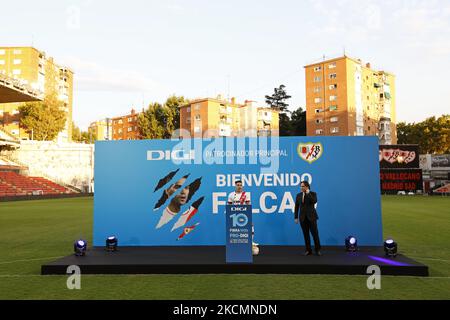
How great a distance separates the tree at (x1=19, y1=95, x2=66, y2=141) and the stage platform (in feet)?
200

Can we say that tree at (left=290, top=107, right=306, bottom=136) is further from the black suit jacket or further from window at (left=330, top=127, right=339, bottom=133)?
the black suit jacket

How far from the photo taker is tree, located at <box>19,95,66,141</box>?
63.2 m

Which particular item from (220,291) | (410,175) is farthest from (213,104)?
(220,291)

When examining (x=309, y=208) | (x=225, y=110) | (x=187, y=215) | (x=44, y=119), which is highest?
(x=225, y=110)

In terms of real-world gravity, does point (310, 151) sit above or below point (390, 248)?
above

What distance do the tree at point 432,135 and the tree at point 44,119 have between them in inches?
2638

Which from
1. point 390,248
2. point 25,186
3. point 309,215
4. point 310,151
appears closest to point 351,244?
point 390,248

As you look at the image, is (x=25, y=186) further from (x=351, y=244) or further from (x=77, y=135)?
(x=77, y=135)

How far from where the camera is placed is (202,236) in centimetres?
1048

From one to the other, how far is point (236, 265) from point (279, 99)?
86.5 metres

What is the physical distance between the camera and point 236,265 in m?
7.69
